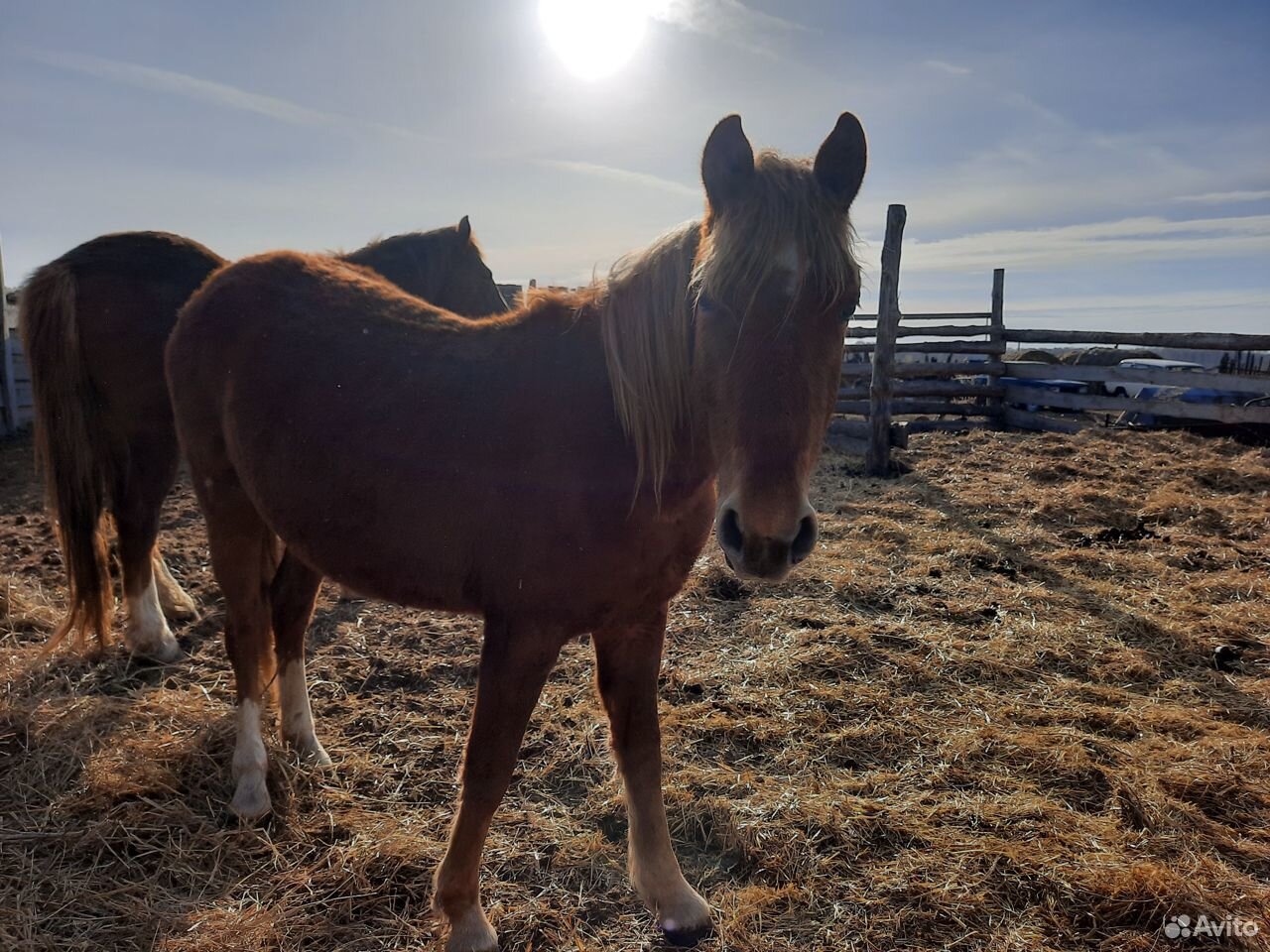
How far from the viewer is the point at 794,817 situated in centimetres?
275

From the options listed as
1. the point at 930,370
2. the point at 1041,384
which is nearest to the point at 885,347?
the point at 930,370

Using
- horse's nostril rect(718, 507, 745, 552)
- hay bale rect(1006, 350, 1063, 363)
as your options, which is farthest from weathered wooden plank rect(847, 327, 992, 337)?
horse's nostril rect(718, 507, 745, 552)

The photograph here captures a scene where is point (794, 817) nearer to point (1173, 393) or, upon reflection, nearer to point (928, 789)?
point (928, 789)

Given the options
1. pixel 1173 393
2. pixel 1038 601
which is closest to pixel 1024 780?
pixel 1038 601

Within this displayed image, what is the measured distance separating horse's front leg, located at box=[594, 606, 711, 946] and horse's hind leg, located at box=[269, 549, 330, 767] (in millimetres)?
1492

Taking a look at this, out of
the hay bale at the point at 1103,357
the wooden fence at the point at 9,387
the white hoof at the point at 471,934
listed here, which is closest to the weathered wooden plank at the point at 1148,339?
the hay bale at the point at 1103,357

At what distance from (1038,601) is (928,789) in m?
2.43

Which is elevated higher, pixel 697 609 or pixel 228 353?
pixel 228 353

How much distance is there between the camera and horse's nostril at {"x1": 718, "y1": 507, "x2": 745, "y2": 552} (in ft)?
5.44

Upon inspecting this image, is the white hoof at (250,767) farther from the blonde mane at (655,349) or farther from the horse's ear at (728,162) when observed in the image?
the horse's ear at (728,162)

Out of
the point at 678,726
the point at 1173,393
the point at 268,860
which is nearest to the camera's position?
the point at 268,860

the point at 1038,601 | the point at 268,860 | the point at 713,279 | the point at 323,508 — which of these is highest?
the point at 713,279

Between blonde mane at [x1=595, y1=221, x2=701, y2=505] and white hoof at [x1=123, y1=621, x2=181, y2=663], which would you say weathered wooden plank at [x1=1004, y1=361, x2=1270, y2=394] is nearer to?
blonde mane at [x1=595, y1=221, x2=701, y2=505]

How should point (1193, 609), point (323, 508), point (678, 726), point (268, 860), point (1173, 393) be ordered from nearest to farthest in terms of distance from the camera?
point (323, 508), point (268, 860), point (678, 726), point (1193, 609), point (1173, 393)
